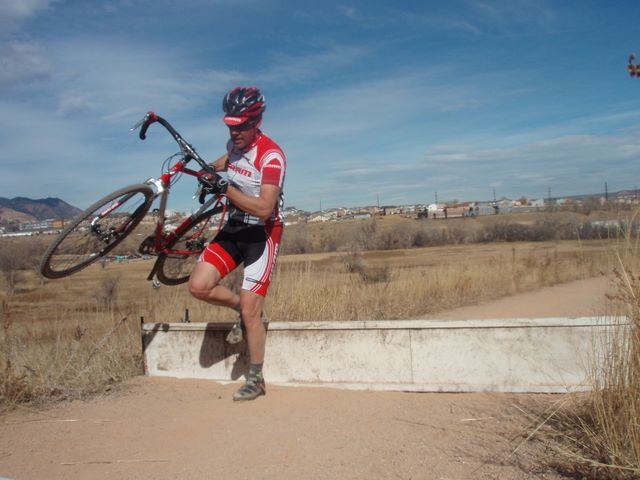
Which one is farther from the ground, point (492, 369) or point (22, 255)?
point (22, 255)

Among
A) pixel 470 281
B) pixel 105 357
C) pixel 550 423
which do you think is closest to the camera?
pixel 550 423

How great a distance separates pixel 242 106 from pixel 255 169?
546 mm

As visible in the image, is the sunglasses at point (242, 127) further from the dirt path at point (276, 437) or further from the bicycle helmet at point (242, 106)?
the dirt path at point (276, 437)

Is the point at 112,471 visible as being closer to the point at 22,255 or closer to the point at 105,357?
the point at 105,357

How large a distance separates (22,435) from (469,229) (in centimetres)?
3531

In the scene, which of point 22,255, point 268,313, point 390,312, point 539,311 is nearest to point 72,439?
point 268,313

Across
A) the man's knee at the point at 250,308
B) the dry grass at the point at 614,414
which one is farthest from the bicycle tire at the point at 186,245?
the dry grass at the point at 614,414

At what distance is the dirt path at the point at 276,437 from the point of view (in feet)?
11.8

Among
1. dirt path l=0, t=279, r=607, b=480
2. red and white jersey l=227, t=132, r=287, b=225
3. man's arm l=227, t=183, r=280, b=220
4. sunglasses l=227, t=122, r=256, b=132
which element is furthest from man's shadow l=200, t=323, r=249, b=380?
sunglasses l=227, t=122, r=256, b=132

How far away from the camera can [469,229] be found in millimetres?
37625

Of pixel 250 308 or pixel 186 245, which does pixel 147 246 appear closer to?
pixel 186 245

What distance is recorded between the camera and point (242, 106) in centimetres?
498

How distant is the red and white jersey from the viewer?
4951 millimetres

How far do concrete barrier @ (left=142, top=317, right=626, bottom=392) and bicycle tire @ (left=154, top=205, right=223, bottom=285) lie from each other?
69cm
